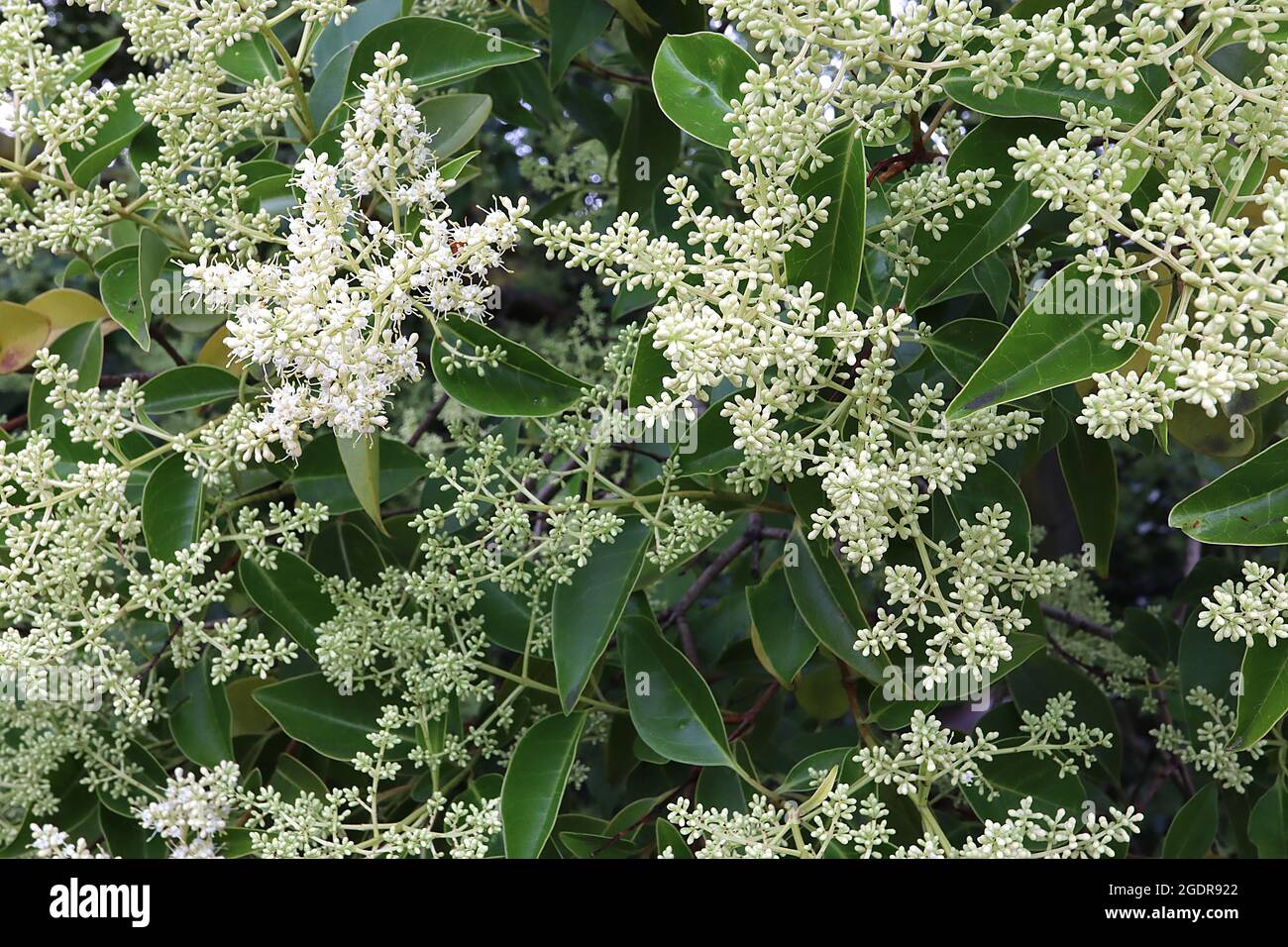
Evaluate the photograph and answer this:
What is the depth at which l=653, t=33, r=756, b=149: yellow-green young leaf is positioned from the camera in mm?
1287

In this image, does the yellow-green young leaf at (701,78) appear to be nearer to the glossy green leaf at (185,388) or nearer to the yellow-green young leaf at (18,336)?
the glossy green leaf at (185,388)

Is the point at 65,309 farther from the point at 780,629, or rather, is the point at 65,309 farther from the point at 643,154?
the point at 780,629

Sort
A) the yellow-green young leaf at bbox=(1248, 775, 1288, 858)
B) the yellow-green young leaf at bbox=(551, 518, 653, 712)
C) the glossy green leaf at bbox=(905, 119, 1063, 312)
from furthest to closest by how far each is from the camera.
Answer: the yellow-green young leaf at bbox=(1248, 775, 1288, 858)
the yellow-green young leaf at bbox=(551, 518, 653, 712)
the glossy green leaf at bbox=(905, 119, 1063, 312)

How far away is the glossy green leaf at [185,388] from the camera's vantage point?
1689 millimetres

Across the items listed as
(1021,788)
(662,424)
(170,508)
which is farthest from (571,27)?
(1021,788)

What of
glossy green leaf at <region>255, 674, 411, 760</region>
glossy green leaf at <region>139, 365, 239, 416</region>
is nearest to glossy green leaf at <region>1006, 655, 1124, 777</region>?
glossy green leaf at <region>255, 674, 411, 760</region>

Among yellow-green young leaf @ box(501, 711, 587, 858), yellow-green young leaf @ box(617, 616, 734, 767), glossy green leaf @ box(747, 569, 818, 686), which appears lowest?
yellow-green young leaf @ box(501, 711, 587, 858)

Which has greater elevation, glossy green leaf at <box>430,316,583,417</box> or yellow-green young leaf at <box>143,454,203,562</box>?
glossy green leaf at <box>430,316,583,417</box>

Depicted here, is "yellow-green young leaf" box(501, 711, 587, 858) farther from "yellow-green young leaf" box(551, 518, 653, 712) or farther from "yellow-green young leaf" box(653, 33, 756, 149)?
"yellow-green young leaf" box(653, 33, 756, 149)

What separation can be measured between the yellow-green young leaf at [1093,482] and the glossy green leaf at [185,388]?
4.32ft

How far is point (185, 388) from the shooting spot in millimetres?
1709

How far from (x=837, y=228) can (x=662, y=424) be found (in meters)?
0.30

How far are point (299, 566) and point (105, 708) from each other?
1.82ft
